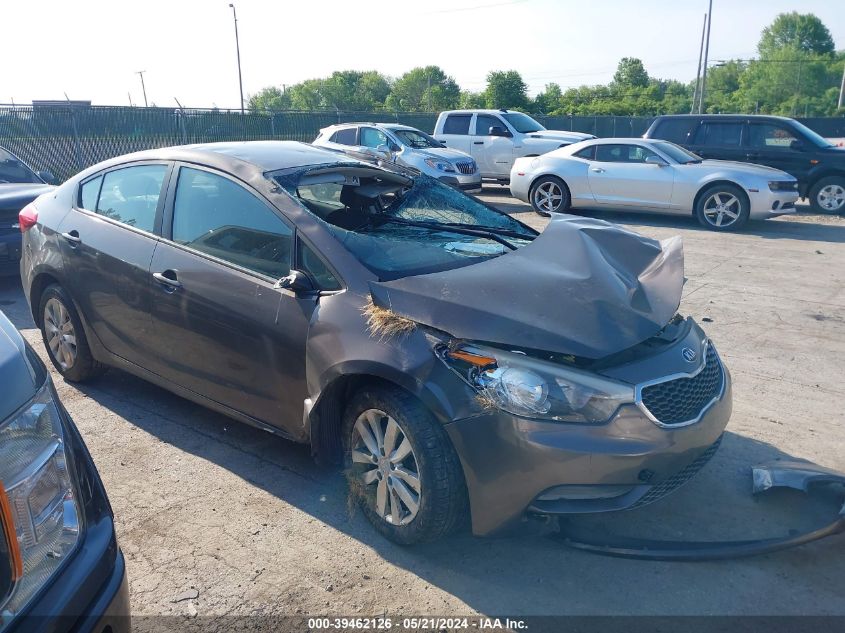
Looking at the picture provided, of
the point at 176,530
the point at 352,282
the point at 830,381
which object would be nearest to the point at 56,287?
the point at 176,530

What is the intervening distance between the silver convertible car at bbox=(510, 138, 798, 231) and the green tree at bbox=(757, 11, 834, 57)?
105m

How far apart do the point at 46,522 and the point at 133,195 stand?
10.6 ft

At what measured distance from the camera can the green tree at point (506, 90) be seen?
5350cm

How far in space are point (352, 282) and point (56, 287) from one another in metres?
2.72

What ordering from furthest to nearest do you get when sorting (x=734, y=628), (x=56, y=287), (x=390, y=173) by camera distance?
1. (x=56, y=287)
2. (x=390, y=173)
3. (x=734, y=628)

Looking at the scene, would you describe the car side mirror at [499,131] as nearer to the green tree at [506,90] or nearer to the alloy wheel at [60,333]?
the alloy wheel at [60,333]

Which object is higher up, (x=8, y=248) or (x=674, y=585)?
(x=8, y=248)

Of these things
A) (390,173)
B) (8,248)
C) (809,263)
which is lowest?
(809,263)

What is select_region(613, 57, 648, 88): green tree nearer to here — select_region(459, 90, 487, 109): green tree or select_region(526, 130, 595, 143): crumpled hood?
select_region(459, 90, 487, 109): green tree

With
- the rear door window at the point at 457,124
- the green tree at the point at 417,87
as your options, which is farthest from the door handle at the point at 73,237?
the green tree at the point at 417,87

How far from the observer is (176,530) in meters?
3.52

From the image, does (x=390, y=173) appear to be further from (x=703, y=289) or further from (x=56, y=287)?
(x=703, y=289)

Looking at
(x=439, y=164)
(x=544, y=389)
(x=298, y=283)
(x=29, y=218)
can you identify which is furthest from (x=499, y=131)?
(x=544, y=389)

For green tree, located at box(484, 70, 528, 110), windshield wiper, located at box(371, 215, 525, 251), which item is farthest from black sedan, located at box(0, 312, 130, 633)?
green tree, located at box(484, 70, 528, 110)
